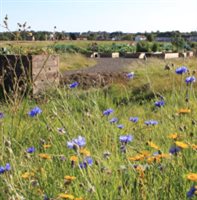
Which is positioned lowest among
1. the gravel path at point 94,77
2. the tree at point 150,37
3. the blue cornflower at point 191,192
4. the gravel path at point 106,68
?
the tree at point 150,37

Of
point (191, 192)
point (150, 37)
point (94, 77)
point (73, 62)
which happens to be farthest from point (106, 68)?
point (150, 37)

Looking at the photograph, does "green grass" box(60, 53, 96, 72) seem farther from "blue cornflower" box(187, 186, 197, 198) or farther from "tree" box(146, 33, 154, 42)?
"tree" box(146, 33, 154, 42)

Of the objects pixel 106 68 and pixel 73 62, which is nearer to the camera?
pixel 106 68

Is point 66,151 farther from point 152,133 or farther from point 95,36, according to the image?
point 95,36

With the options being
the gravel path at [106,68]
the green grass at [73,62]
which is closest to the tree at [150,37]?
the gravel path at [106,68]

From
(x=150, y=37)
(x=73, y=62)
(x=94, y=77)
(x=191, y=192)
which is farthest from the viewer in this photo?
(x=150, y=37)

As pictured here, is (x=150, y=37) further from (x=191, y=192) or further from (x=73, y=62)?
(x=191, y=192)

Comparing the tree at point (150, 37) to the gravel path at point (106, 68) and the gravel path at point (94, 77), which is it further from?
the gravel path at point (94, 77)

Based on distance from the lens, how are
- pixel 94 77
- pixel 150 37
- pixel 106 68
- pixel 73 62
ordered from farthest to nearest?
pixel 150 37, pixel 73 62, pixel 106 68, pixel 94 77

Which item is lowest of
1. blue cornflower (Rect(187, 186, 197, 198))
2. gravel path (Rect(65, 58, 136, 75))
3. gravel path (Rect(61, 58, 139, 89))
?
gravel path (Rect(65, 58, 136, 75))

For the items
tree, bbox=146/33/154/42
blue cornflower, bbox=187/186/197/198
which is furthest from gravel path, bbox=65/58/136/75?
tree, bbox=146/33/154/42

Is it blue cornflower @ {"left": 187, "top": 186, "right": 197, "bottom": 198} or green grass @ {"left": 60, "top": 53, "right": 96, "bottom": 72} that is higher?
blue cornflower @ {"left": 187, "top": 186, "right": 197, "bottom": 198}

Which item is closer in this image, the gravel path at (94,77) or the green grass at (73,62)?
the gravel path at (94,77)

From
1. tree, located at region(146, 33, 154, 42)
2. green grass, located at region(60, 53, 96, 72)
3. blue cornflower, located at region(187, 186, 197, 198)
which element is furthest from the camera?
tree, located at region(146, 33, 154, 42)
